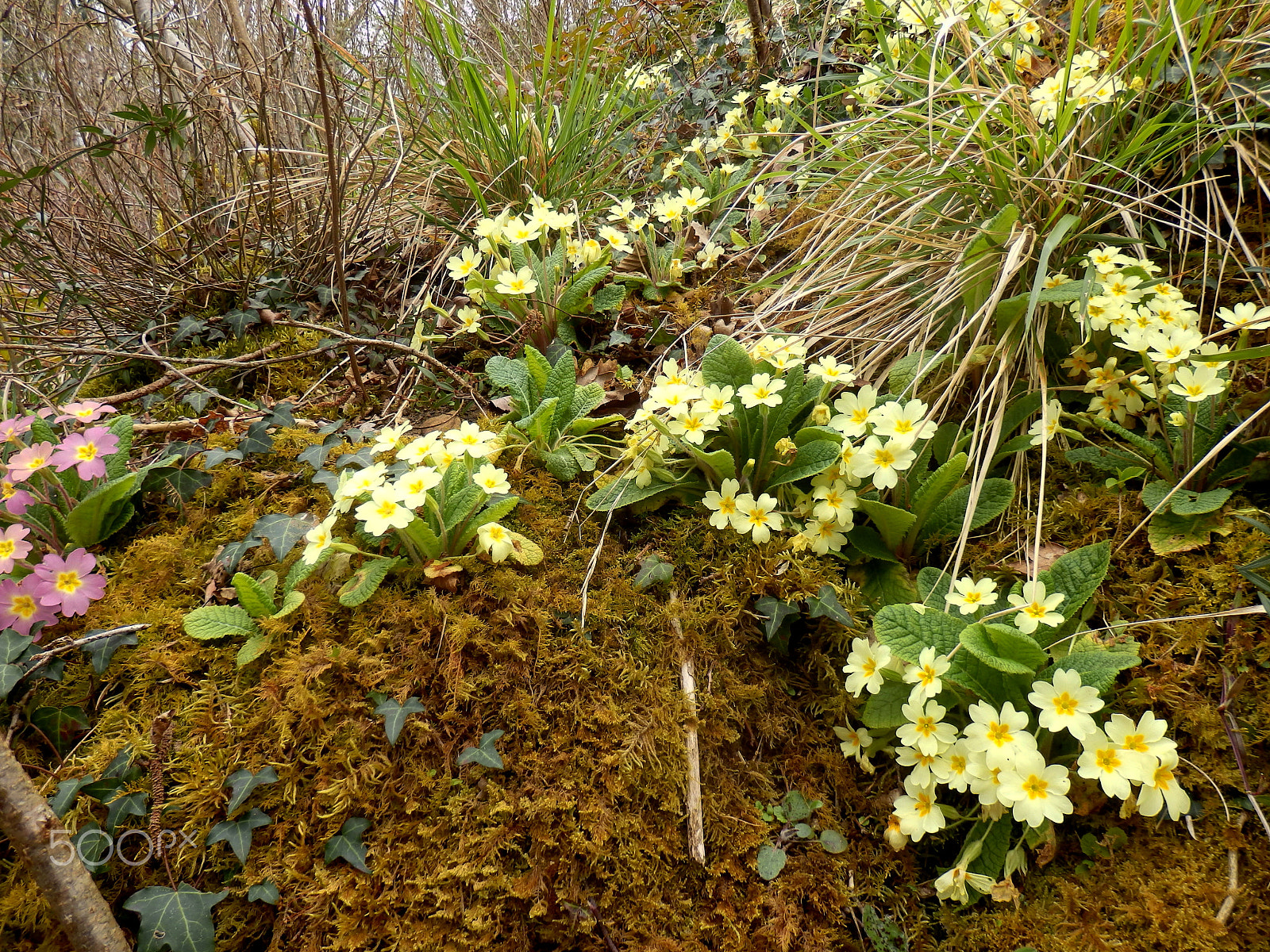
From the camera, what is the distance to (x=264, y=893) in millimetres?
1141

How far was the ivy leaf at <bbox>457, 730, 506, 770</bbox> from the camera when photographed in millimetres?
1252

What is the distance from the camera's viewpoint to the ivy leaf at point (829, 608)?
1.42 m

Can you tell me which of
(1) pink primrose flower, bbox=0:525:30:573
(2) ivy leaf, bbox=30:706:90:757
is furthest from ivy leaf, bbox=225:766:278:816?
(1) pink primrose flower, bbox=0:525:30:573

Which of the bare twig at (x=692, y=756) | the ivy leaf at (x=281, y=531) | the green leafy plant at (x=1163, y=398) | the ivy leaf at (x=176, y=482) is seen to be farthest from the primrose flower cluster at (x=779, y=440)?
the ivy leaf at (x=176, y=482)

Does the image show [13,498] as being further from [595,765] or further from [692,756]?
[692,756]

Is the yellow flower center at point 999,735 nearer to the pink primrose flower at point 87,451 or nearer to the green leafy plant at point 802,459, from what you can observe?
the green leafy plant at point 802,459

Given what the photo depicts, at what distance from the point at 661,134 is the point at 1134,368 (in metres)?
2.60

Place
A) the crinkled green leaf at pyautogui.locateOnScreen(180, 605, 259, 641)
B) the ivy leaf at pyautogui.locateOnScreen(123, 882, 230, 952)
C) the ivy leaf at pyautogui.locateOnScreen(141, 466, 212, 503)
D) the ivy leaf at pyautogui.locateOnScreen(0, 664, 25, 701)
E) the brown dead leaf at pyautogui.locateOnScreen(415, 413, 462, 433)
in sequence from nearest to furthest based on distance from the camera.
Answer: the ivy leaf at pyautogui.locateOnScreen(123, 882, 230, 952), the ivy leaf at pyautogui.locateOnScreen(0, 664, 25, 701), the crinkled green leaf at pyautogui.locateOnScreen(180, 605, 259, 641), the ivy leaf at pyautogui.locateOnScreen(141, 466, 212, 503), the brown dead leaf at pyautogui.locateOnScreen(415, 413, 462, 433)

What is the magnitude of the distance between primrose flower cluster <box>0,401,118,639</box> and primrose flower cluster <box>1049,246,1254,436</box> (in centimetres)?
220

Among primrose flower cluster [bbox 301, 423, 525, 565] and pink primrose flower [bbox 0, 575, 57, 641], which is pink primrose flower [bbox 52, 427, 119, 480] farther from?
primrose flower cluster [bbox 301, 423, 525, 565]

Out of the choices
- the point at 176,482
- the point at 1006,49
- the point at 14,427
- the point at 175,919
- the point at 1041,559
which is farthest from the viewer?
the point at 1006,49

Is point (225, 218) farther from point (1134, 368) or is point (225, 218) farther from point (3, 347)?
point (1134, 368)

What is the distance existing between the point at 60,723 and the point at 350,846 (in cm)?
65

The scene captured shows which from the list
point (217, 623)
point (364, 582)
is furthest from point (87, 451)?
point (364, 582)
